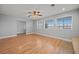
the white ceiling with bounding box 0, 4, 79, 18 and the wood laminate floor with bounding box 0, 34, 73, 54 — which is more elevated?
the white ceiling with bounding box 0, 4, 79, 18

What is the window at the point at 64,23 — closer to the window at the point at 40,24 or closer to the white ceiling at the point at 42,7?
the white ceiling at the point at 42,7

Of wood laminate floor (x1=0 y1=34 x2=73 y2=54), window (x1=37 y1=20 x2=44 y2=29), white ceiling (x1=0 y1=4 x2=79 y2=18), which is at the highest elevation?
white ceiling (x1=0 y1=4 x2=79 y2=18)

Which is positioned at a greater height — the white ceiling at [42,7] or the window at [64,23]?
the white ceiling at [42,7]

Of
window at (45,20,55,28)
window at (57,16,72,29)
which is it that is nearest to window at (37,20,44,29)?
window at (45,20,55,28)

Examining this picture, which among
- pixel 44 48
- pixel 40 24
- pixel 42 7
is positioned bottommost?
pixel 44 48

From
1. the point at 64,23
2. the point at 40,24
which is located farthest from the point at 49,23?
the point at 64,23

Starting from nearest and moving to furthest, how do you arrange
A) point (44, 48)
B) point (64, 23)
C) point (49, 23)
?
point (64, 23) → point (49, 23) → point (44, 48)

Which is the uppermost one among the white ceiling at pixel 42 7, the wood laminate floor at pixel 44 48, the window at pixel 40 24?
the white ceiling at pixel 42 7

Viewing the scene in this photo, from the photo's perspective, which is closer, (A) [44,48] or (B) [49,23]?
(B) [49,23]

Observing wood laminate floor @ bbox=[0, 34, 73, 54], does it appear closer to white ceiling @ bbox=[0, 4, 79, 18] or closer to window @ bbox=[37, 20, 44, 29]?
window @ bbox=[37, 20, 44, 29]

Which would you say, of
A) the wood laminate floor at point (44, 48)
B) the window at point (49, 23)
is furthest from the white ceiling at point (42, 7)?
the wood laminate floor at point (44, 48)

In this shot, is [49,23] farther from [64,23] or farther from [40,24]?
[64,23]

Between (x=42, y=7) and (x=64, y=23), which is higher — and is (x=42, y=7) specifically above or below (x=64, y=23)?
above
